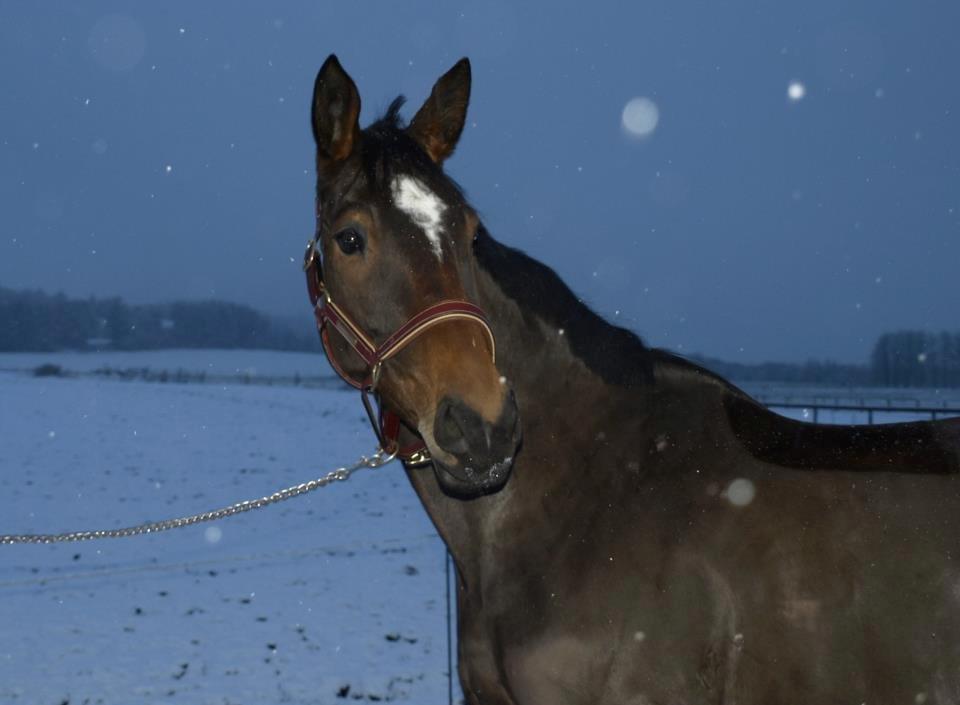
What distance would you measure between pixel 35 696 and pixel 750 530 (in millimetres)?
6699

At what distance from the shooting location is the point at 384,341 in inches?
113

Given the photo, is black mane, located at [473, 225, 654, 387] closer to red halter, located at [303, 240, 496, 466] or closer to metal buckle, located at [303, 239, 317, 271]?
red halter, located at [303, 240, 496, 466]

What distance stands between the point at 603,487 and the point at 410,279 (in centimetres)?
112

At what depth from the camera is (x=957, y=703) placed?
2.55 m

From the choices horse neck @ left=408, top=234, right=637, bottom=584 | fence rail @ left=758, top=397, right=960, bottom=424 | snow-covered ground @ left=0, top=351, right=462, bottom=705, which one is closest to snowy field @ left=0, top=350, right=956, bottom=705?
snow-covered ground @ left=0, top=351, right=462, bottom=705

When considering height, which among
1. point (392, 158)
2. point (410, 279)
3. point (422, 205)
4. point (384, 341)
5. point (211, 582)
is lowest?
point (211, 582)

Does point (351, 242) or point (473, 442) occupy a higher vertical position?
point (351, 242)

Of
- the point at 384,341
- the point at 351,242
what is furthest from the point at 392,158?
the point at 384,341

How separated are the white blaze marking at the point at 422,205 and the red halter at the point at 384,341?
25 centimetres

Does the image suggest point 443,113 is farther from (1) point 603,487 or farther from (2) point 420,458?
(1) point 603,487

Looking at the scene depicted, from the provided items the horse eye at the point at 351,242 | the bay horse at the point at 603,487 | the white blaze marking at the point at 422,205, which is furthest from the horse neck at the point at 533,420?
the horse eye at the point at 351,242

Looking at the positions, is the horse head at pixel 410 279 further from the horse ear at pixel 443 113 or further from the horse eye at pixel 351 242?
the horse ear at pixel 443 113

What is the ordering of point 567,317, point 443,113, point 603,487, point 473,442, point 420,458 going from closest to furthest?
point 473,442 → point 603,487 → point 420,458 → point 567,317 → point 443,113

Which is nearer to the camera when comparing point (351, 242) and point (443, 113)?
point (351, 242)
